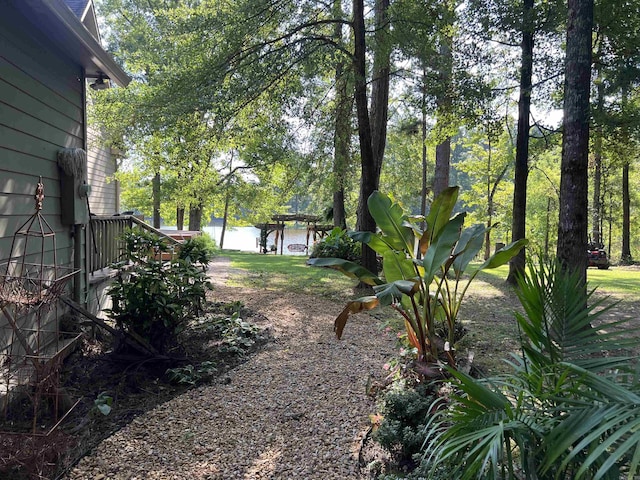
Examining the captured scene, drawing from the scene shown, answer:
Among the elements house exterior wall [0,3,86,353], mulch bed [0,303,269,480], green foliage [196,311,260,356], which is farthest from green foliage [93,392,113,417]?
green foliage [196,311,260,356]

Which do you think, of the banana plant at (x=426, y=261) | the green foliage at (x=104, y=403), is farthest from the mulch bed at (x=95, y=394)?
the banana plant at (x=426, y=261)

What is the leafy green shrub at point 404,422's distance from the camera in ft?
7.87

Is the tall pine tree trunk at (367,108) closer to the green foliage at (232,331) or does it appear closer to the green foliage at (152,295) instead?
the green foliage at (232,331)

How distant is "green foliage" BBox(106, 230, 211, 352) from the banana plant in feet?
5.90

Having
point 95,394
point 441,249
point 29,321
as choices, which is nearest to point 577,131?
point 441,249

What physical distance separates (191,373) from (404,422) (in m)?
2.26

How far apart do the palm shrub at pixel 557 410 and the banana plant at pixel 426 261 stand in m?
1.02

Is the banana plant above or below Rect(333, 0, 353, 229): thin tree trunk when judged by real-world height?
below

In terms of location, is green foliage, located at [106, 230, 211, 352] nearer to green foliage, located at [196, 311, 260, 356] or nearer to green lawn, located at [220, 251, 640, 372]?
green foliage, located at [196, 311, 260, 356]

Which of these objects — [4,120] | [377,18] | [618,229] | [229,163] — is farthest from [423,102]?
[618,229]

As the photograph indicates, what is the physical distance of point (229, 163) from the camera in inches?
787

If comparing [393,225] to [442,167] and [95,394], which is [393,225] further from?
[442,167]

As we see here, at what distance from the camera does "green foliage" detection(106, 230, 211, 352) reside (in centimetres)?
397

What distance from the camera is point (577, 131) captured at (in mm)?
4594
